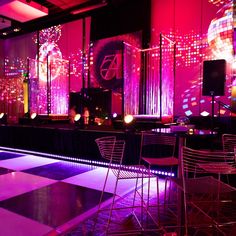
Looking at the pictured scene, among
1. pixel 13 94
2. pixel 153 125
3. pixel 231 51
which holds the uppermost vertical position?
pixel 231 51

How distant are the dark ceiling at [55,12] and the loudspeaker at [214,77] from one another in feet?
10.0

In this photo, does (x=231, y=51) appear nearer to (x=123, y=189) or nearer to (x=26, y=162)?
(x=123, y=189)

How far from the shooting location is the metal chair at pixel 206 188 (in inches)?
72.3

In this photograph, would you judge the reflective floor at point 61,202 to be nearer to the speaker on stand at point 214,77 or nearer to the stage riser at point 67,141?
the stage riser at point 67,141

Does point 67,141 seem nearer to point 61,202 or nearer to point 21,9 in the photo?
point 61,202

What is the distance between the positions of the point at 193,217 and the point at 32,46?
8.51 metres

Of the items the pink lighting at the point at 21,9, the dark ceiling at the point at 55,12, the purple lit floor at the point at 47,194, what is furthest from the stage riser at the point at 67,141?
the dark ceiling at the point at 55,12

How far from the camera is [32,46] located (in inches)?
365

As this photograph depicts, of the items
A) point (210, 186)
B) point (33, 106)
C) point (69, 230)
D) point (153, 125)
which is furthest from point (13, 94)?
point (210, 186)

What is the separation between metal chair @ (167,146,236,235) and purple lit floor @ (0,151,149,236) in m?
1.05

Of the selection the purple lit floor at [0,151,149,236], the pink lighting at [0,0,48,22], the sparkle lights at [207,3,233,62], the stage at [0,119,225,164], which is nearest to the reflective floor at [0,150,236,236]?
the purple lit floor at [0,151,149,236]

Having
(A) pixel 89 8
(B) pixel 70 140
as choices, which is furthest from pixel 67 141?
(A) pixel 89 8

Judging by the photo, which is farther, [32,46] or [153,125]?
[32,46]

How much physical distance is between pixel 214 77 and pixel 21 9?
4.74 metres
